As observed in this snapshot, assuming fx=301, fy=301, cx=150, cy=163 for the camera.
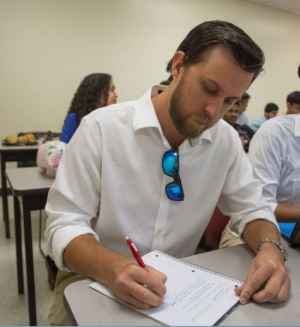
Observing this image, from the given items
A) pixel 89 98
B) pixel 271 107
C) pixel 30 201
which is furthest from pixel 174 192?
pixel 271 107

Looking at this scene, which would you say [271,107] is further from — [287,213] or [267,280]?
[267,280]

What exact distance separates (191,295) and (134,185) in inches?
15.1

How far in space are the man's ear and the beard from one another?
49 millimetres

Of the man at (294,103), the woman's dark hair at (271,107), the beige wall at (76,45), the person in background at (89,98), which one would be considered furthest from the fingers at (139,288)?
the woman's dark hair at (271,107)

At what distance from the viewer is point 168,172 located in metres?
0.93

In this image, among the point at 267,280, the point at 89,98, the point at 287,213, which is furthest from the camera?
the point at 89,98

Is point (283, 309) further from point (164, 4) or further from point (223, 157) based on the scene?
point (164, 4)

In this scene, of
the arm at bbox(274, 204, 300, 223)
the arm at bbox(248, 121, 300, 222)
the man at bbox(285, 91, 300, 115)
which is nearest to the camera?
the arm at bbox(274, 204, 300, 223)

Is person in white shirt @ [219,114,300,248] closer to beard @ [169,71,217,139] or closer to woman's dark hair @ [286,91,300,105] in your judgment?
beard @ [169,71,217,139]

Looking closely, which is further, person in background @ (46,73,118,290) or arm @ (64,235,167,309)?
person in background @ (46,73,118,290)

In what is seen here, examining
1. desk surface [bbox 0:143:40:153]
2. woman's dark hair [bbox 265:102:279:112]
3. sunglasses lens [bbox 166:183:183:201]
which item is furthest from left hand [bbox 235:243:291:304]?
woman's dark hair [bbox 265:102:279:112]

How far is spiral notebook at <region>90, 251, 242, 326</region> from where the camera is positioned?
0.59 meters

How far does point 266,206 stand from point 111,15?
12.4 feet

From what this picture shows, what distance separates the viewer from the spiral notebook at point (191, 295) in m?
0.59
